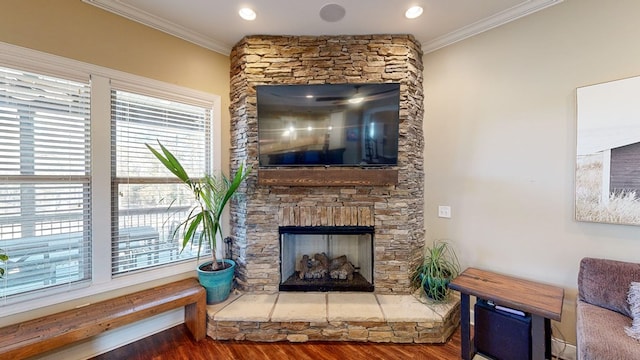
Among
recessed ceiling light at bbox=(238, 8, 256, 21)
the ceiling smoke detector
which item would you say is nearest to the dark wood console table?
the ceiling smoke detector

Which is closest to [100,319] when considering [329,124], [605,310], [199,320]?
Answer: [199,320]

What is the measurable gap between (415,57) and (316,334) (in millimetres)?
2870

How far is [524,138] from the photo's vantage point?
2.15m

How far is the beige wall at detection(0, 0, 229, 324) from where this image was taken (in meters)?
1.76

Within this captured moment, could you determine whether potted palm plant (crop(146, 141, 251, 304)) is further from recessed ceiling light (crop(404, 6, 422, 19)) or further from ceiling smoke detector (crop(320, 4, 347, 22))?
recessed ceiling light (crop(404, 6, 422, 19))

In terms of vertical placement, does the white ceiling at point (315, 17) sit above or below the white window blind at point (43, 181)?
above

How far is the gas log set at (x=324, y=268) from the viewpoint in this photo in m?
2.74

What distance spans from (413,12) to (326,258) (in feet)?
8.56

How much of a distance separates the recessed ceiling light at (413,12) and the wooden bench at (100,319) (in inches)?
123

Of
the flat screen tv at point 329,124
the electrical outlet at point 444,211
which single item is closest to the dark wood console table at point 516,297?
the electrical outlet at point 444,211

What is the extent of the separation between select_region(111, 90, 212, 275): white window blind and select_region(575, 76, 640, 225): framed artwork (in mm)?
3367

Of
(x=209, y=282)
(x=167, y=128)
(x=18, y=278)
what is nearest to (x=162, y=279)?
(x=209, y=282)

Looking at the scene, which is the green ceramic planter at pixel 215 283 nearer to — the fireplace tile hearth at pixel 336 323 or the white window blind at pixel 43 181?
the fireplace tile hearth at pixel 336 323

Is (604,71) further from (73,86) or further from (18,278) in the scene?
(18,278)
